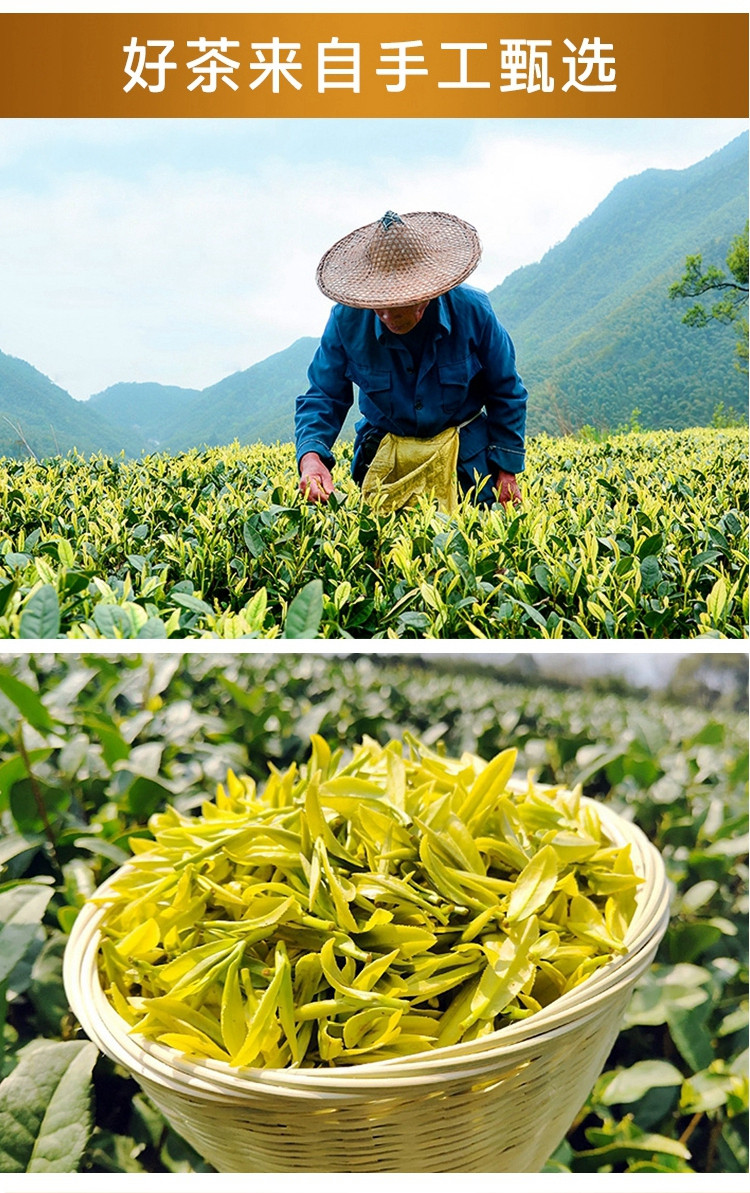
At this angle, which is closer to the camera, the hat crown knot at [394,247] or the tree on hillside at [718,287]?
Result: the hat crown knot at [394,247]

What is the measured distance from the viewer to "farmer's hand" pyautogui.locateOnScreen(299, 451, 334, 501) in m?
2.36

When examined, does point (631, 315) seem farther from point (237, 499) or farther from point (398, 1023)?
point (398, 1023)

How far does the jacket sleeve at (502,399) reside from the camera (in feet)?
8.96

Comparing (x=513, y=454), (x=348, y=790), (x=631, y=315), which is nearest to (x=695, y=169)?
(x=631, y=315)

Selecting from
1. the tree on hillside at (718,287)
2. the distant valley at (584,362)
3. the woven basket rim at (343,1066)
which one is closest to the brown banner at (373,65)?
the distant valley at (584,362)

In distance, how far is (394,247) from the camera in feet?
7.82

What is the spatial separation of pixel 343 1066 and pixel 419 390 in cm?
211

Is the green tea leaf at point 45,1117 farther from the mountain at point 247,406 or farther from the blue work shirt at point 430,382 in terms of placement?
the mountain at point 247,406

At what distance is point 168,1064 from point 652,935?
636mm

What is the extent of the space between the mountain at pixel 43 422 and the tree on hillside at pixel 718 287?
43.8 ft

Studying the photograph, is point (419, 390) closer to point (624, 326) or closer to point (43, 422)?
point (43, 422)

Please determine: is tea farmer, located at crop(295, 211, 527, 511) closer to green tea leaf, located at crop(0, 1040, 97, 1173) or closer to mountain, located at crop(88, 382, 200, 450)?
green tea leaf, located at crop(0, 1040, 97, 1173)

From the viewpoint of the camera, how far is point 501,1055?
960mm

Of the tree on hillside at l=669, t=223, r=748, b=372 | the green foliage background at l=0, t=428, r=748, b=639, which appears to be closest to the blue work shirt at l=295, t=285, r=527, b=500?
the green foliage background at l=0, t=428, r=748, b=639
